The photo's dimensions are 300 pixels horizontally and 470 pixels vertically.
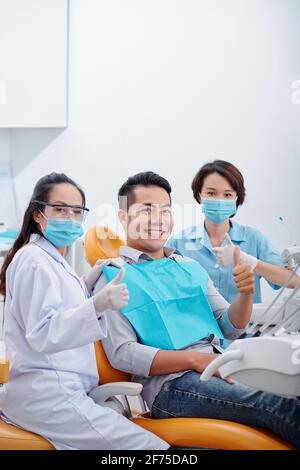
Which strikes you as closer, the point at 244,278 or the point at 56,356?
the point at 56,356

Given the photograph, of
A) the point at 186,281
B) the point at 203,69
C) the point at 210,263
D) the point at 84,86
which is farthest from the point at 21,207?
the point at 186,281

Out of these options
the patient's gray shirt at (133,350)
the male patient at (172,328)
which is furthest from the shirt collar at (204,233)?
the patient's gray shirt at (133,350)

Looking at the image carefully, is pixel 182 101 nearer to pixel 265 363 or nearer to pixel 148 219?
pixel 148 219

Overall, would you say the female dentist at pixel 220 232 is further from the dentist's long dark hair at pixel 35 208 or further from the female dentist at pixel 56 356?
the female dentist at pixel 56 356

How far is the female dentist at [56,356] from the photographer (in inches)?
61.8

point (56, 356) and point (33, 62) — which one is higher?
point (33, 62)

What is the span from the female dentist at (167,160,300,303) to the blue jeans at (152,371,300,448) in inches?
30.3

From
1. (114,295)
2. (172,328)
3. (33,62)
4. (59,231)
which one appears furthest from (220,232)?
(33,62)

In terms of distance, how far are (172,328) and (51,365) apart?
0.36 m

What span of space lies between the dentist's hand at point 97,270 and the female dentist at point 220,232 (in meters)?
0.64

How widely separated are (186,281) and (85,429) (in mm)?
550

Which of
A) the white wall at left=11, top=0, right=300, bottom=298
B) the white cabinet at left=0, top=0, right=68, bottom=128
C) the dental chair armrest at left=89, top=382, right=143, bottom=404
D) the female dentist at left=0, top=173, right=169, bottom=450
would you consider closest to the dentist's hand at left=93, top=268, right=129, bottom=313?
the female dentist at left=0, top=173, right=169, bottom=450

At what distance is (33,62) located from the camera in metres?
3.43

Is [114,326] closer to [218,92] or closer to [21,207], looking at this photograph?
[218,92]
